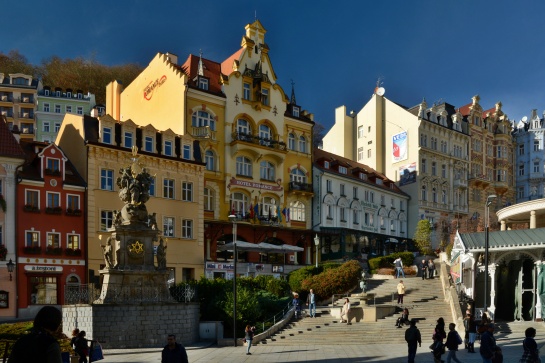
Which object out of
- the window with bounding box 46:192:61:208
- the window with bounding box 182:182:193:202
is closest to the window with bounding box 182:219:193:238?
the window with bounding box 182:182:193:202

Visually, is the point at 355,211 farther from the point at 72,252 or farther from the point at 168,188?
the point at 72,252

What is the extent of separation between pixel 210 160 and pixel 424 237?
24.6m

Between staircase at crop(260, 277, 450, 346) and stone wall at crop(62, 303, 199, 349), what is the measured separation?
14.0 ft

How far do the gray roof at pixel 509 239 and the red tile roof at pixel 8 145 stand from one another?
88.2ft

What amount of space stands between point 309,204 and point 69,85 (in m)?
51.0

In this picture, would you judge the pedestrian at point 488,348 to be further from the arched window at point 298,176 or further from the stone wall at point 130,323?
the arched window at point 298,176

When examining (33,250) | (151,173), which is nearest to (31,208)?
(33,250)

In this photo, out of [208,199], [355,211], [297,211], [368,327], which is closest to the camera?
[368,327]

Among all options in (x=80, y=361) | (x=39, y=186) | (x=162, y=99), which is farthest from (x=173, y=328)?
(x=162, y=99)

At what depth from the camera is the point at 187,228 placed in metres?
46.9

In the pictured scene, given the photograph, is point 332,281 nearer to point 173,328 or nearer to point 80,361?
point 173,328

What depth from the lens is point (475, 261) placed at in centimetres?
3644

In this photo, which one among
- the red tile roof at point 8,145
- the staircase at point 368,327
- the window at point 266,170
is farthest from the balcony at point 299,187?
the red tile roof at point 8,145

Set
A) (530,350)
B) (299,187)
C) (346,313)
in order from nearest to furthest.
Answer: (530,350), (346,313), (299,187)
